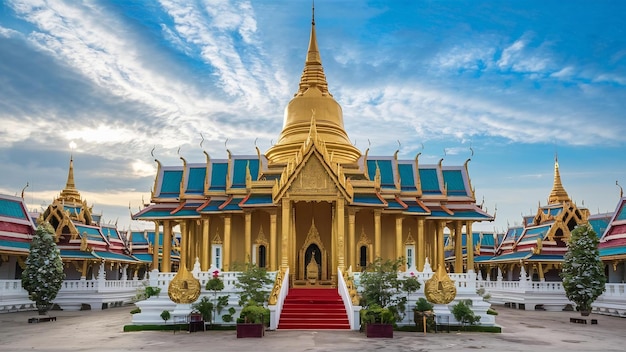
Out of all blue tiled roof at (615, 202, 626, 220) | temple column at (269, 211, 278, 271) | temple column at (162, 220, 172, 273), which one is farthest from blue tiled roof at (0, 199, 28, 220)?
blue tiled roof at (615, 202, 626, 220)

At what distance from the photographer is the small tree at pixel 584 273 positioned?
1081 inches

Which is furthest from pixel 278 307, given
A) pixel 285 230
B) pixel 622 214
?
pixel 622 214

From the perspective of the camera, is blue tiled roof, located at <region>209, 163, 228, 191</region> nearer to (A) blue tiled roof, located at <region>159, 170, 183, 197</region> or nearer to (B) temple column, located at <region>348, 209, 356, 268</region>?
(A) blue tiled roof, located at <region>159, 170, 183, 197</region>

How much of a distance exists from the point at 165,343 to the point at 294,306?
603 centimetres

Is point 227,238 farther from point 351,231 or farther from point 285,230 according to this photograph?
point 351,231

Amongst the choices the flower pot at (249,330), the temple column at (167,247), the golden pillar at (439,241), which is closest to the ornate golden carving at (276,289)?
the flower pot at (249,330)

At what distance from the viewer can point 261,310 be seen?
18625 mm

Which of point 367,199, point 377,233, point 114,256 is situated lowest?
point 114,256

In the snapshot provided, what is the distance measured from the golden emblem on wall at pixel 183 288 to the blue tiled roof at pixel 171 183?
13504 millimetres

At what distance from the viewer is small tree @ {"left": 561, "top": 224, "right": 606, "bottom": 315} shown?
27.5m

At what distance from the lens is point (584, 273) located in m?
27.5

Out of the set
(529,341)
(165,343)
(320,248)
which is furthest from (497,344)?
(320,248)

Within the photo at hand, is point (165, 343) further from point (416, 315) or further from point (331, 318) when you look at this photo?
point (416, 315)

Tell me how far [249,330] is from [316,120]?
18.1m
